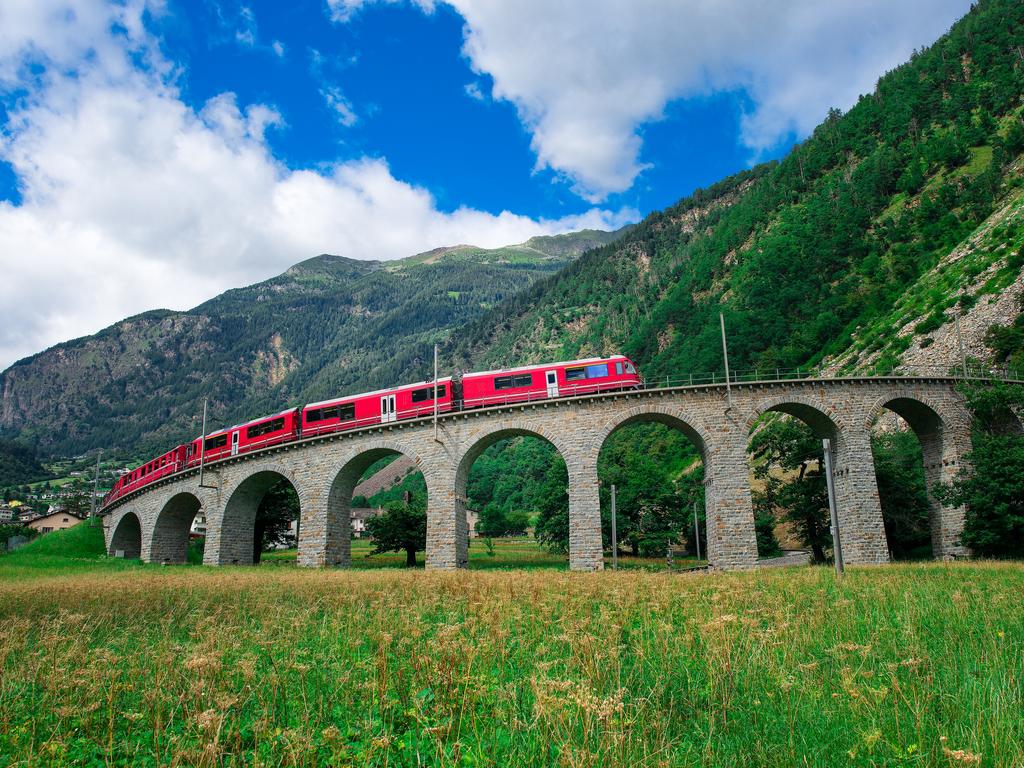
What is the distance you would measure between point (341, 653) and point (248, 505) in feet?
124

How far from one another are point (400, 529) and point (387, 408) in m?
10.5

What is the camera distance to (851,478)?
3122 cm

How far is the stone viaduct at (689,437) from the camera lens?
1201 inches

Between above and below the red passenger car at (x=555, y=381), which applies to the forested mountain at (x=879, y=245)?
above

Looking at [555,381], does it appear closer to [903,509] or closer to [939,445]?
[939,445]

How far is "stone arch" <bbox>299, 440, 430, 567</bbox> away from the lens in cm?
3528

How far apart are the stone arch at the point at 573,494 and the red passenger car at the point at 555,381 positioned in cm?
172

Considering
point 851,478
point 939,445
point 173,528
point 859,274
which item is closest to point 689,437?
point 851,478

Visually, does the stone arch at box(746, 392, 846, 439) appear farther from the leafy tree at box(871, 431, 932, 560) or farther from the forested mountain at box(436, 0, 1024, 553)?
the leafy tree at box(871, 431, 932, 560)

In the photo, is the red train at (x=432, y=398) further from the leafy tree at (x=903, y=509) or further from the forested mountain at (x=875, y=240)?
the forested mountain at (x=875, y=240)

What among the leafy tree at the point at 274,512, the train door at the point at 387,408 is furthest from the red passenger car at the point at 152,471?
the train door at the point at 387,408

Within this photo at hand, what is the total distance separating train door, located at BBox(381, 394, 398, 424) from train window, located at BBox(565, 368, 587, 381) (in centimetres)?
1089

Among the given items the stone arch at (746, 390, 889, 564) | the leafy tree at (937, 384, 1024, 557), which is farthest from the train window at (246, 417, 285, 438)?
the leafy tree at (937, 384, 1024, 557)

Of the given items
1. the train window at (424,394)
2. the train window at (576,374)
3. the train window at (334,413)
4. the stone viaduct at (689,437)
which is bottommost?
the stone viaduct at (689,437)
